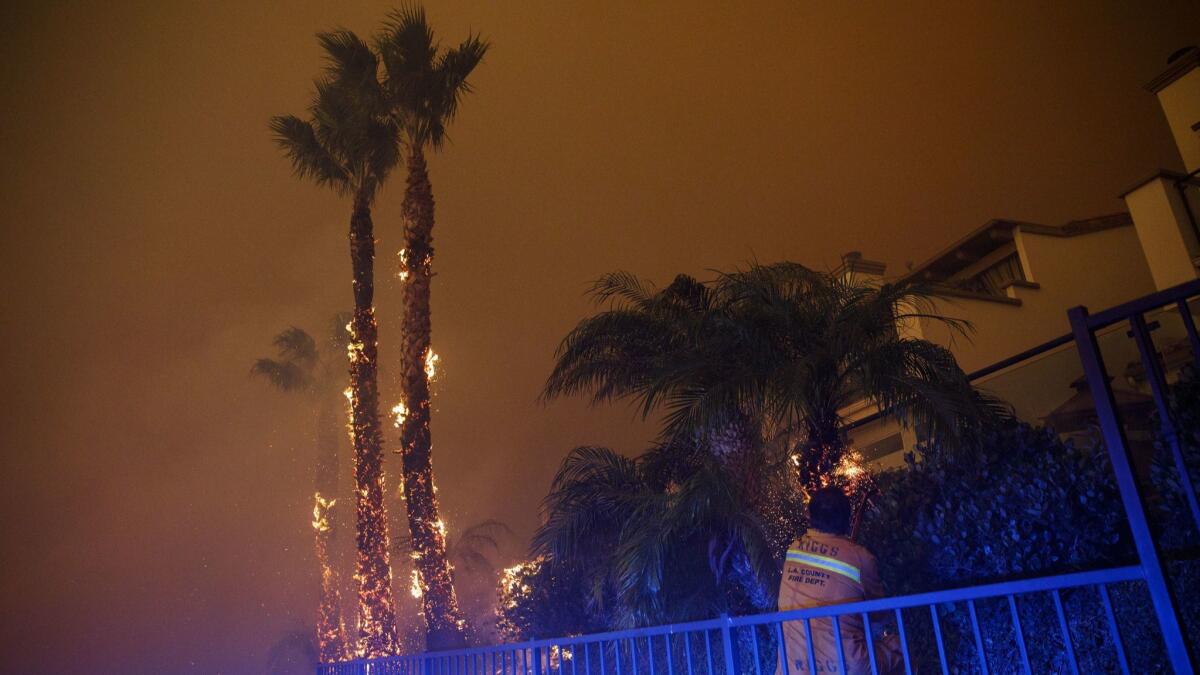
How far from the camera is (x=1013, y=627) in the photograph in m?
4.07

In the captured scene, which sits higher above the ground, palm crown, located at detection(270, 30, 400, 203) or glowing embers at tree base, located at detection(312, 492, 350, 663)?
palm crown, located at detection(270, 30, 400, 203)

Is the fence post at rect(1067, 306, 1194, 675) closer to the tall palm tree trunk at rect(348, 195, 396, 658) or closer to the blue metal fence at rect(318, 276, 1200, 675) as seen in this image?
the blue metal fence at rect(318, 276, 1200, 675)

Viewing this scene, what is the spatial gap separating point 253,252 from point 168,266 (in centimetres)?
394

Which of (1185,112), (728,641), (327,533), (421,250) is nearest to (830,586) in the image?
(728,641)

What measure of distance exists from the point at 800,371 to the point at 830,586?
2732 mm

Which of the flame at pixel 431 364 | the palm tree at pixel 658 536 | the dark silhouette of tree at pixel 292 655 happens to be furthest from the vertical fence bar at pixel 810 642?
the dark silhouette of tree at pixel 292 655

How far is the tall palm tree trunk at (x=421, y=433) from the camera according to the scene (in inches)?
476

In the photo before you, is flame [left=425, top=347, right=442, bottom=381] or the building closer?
the building

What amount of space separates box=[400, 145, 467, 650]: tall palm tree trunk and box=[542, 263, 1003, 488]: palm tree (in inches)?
204

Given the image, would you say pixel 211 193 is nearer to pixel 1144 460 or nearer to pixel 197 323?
pixel 197 323

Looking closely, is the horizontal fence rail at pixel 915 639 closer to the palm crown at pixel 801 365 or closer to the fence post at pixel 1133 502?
the fence post at pixel 1133 502

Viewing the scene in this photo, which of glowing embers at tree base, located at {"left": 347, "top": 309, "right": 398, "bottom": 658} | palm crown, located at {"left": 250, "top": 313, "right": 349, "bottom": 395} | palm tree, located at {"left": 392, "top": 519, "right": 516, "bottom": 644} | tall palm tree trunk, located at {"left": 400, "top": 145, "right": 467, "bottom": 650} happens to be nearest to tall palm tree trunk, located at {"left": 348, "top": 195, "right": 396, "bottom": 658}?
glowing embers at tree base, located at {"left": 347, "top": 309, "right": 398, "bottom": 658}

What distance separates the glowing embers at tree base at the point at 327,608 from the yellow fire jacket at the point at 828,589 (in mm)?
20030

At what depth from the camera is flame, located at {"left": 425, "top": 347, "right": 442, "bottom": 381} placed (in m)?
13.3
